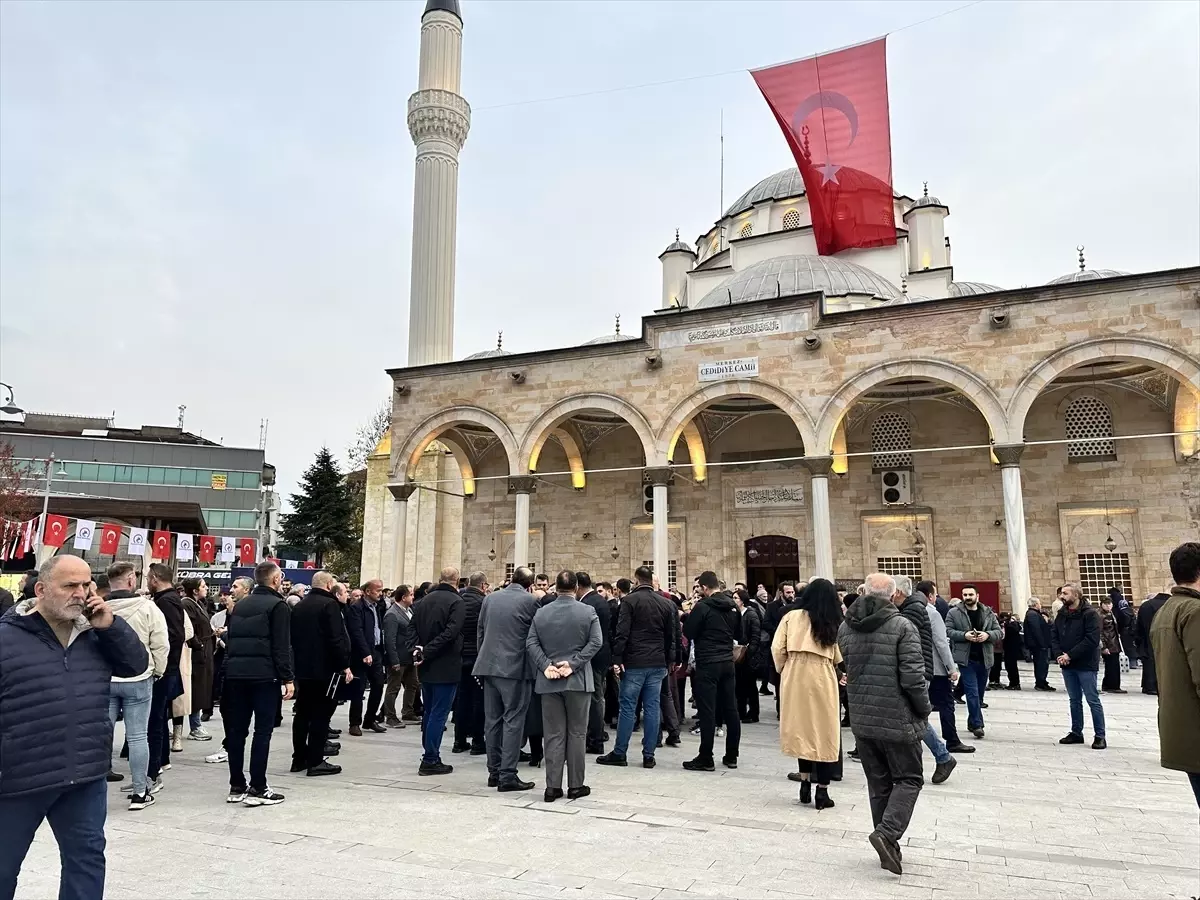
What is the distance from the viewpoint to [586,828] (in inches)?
179

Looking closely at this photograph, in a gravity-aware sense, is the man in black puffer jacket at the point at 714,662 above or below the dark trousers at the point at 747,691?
above

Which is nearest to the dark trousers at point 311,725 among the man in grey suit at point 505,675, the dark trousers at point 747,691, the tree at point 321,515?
the man in grey suit at point 505,675

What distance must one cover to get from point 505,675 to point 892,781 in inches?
105

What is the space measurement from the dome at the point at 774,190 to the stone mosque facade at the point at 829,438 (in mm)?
5986

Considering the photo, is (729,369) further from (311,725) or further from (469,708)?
(311,725)

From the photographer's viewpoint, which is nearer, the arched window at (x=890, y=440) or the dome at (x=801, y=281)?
the arched window at (x=890, y=440)

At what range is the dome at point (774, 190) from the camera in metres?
28.7

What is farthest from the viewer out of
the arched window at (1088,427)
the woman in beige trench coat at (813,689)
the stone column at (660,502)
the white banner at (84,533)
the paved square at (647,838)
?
the white banner at (84,533)

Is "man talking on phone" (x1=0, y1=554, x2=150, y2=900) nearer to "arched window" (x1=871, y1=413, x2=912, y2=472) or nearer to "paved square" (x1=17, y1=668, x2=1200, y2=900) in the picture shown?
"paved square" (x1=17, y1=668, x2=1200, y2=900)

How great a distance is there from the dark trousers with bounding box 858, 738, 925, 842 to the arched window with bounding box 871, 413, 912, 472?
15.2 m

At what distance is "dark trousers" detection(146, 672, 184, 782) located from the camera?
560 cm

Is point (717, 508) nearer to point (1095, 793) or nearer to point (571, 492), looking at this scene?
point (571, 492)

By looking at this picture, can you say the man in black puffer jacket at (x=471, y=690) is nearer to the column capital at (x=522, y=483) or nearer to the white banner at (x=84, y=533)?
the column capital at (x=522, y=483)

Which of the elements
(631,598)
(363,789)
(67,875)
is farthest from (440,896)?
(631,598)
